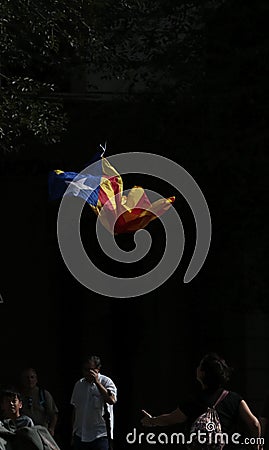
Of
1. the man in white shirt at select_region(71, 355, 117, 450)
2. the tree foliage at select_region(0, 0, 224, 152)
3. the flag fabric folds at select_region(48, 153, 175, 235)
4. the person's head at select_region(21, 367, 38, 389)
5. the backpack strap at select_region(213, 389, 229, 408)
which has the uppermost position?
the tree foliage at select_region(0, 0, 224, 152)

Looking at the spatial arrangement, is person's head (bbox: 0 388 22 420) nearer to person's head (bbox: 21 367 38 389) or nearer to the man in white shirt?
the man in white shirt

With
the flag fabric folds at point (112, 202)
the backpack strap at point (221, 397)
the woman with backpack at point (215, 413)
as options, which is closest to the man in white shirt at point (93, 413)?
the flag fabric folds at point (112, 202)

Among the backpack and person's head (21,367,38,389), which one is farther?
person's head (21,367,38,389)

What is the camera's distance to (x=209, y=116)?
15078 mm

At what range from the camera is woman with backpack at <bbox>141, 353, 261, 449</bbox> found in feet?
28.6

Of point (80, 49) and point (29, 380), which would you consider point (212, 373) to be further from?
point (80, 49)

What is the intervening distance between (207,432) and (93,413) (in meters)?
4.21

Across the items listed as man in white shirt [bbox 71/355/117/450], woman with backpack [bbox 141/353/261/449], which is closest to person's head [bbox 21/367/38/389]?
man in white shirt [bbox 71/355/117/450]

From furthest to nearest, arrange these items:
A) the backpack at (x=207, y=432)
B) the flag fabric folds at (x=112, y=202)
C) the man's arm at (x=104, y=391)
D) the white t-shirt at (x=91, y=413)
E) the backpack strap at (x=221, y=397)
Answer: the white t-shirt at (x=91, y=413) < the man's arm at (x=104, y=391) < the flag fabric folds at (x=112, y=202) < the backpack strap at (x=221, y=397) < the backpack at (x=207, y=432)

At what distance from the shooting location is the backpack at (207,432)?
8641 millimetres

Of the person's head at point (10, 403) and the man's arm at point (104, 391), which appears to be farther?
the man's arm at point (104, 391)

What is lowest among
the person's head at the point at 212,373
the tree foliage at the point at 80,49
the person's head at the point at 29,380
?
the person's head at the point at 29,380

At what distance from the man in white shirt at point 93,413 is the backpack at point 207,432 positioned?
3798 mm

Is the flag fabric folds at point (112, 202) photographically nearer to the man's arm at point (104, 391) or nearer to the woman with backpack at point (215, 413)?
the man's arm at point (104, 391)
